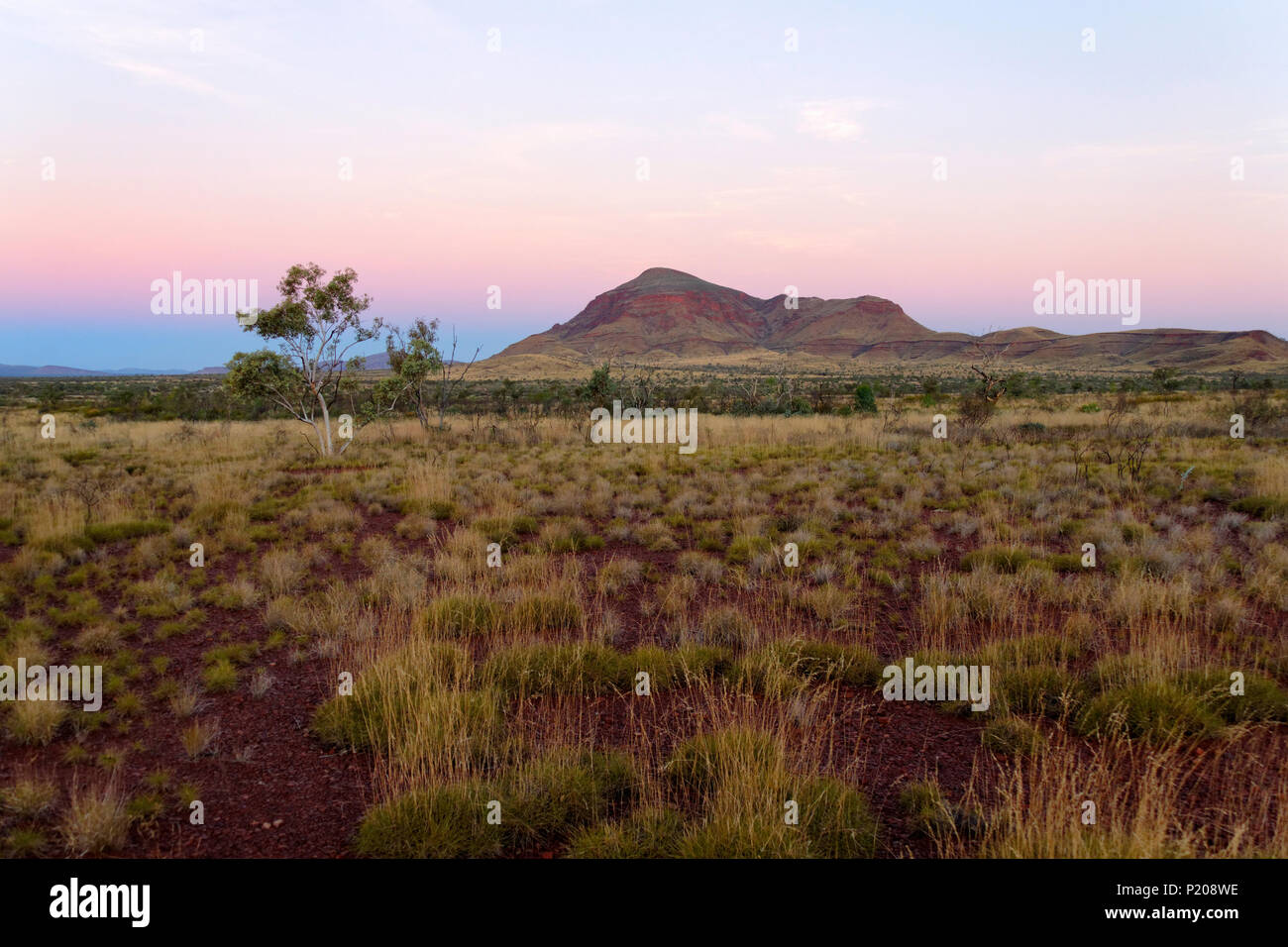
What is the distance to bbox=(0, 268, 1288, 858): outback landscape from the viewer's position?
3457mm

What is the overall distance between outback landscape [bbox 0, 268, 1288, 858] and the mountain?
353 feet

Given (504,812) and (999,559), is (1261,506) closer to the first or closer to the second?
(999,559)

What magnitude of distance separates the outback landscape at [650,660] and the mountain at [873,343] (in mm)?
107652

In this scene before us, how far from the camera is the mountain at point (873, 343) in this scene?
115688mm

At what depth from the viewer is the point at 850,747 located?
4391mm

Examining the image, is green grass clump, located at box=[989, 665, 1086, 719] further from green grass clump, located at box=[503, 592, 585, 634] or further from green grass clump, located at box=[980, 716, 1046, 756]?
green grass clump, located at box=[503, 592, 585, 634]

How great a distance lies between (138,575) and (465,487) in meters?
5.96

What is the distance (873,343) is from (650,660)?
169 meters

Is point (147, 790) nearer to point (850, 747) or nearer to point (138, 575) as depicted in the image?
point (850, 747)

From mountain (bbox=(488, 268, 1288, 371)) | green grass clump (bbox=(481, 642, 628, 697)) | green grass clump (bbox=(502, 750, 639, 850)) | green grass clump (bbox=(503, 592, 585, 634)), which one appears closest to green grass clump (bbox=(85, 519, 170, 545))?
green grass clump (bbox=(503, 592, 585, 634))

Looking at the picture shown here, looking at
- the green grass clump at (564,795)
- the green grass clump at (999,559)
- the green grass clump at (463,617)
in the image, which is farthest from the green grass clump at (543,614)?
the green grass clump at (999,559)

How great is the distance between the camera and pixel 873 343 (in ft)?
528

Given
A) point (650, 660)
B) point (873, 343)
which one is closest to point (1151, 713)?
point (650, 660)
